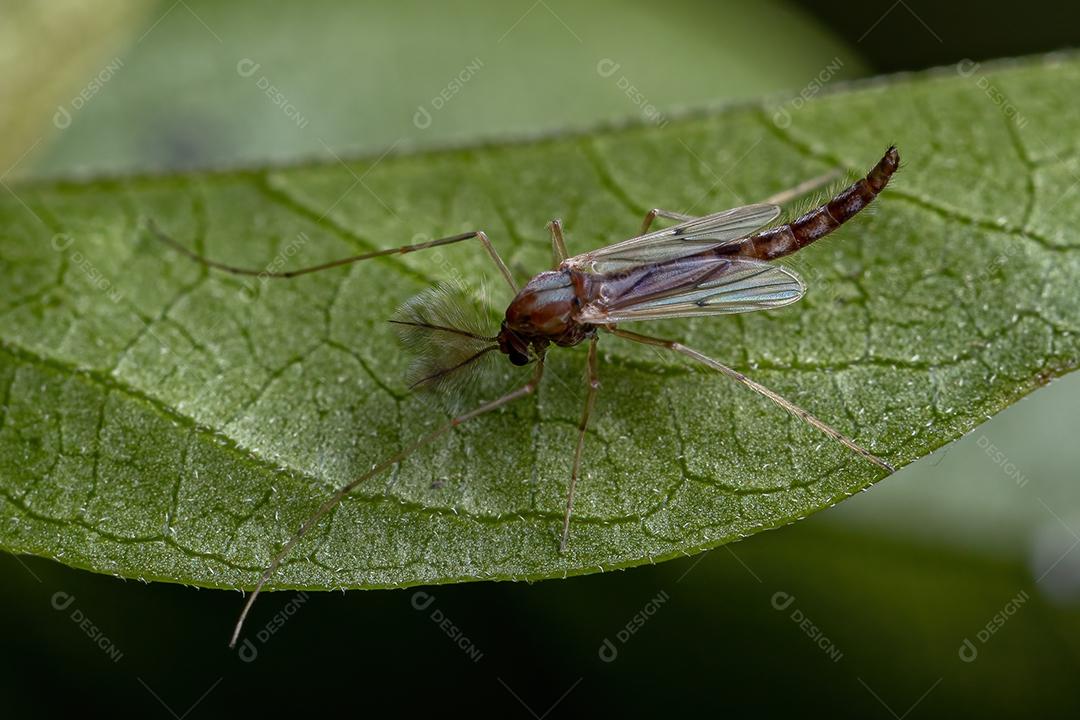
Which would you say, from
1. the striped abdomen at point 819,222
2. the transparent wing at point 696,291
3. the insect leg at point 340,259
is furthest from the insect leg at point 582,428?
the striped abdomen at point 819,222

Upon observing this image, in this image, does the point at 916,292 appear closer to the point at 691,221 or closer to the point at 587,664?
the point at 691,221

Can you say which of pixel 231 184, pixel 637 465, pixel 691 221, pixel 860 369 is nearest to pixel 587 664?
pixel 637 465

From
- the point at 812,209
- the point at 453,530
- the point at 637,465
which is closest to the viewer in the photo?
the point at 453,530

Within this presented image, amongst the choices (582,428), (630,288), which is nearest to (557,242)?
(630,288)

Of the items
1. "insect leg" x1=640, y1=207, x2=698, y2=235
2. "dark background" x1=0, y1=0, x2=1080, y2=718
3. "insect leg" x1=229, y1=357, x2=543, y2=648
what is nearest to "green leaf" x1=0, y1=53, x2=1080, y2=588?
"insect leg" x1=229, y1=357, x2=543, y2=648

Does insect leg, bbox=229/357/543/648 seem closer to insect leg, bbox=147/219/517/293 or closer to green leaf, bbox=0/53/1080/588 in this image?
green leaf, bbox=0/53/1080/588

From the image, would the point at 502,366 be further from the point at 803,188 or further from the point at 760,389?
the point at 803,188

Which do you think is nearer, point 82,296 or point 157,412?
point 157,412
